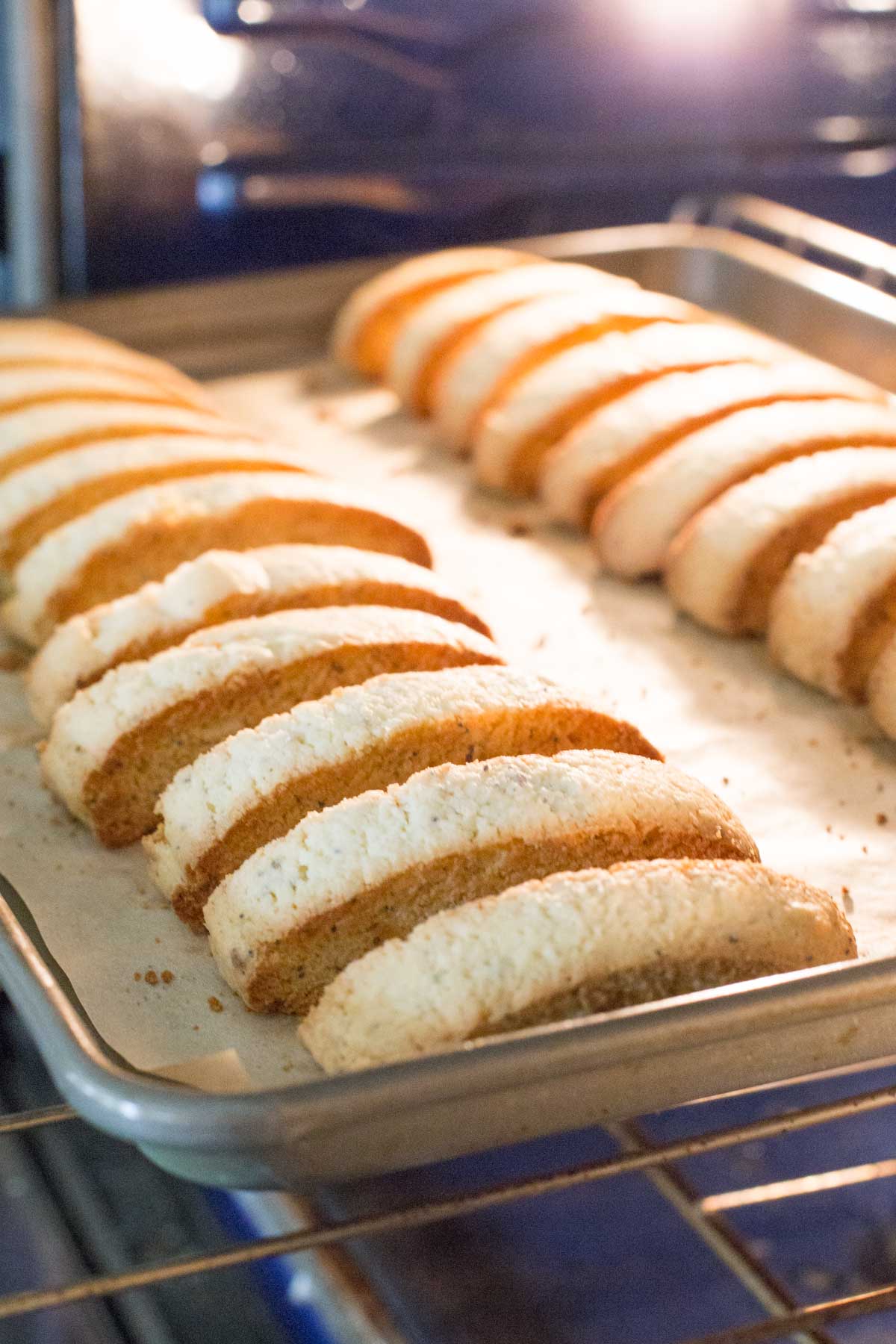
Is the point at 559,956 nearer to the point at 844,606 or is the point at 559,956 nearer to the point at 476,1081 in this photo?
the point at 476,1081

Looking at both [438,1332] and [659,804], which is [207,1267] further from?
[659,804]

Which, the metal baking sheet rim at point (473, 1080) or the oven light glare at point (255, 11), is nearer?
the metal baking sheet rim at point (473, 1080)

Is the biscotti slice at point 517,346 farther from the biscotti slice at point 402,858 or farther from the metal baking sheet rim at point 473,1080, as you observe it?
the metal baking sheet rim at point 473,1080

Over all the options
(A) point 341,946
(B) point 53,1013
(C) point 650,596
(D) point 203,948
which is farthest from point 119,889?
(C) point 650,596

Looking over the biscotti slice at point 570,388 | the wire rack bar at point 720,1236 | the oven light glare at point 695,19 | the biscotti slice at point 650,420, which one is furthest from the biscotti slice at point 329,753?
the oven light glare at point 695,19

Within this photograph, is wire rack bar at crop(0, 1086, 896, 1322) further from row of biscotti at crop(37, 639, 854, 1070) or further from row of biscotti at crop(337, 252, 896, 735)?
row of biscotti at crop(337, 252, 896, 735)

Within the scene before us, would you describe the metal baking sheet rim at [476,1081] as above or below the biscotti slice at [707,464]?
below
